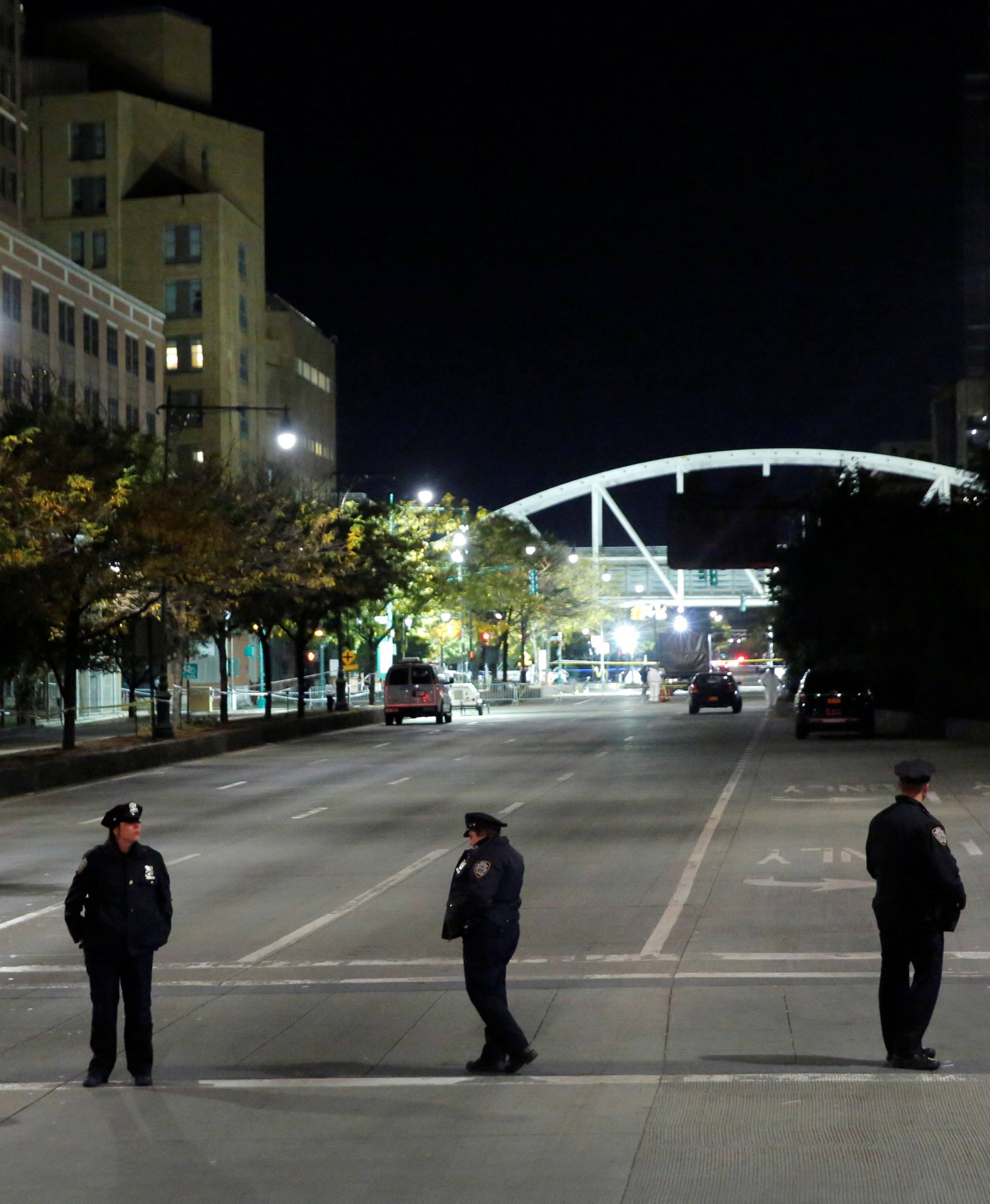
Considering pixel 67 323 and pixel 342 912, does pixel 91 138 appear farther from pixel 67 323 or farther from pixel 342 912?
pixel 342 912

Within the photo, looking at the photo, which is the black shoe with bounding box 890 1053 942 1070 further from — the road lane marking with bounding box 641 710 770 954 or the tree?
the tree

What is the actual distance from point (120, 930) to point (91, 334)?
70050 mm

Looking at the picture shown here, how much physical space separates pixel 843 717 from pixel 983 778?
14.0 m

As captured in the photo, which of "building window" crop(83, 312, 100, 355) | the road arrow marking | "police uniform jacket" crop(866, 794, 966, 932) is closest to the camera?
"police uniform jacket" crop(866, 794, 966, 932)

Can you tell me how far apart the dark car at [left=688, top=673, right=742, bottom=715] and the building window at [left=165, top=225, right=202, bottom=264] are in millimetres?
45612

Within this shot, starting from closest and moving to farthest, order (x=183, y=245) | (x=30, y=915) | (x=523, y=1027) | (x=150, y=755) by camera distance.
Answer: (x=523, y=1027), (x=30, y=915), (x=150, y=755), (x=183, y=245)

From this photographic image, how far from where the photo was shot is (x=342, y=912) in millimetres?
15961

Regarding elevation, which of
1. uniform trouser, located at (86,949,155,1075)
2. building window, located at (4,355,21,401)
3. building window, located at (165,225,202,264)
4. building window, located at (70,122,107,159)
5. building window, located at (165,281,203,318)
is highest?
building window, located at (70,122,107,159)

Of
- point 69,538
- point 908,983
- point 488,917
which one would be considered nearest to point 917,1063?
point 908,983

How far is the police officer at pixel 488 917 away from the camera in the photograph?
8.95 m

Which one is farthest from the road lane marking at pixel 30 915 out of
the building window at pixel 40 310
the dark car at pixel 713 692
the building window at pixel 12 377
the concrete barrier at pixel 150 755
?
the building window at pixel 40 310

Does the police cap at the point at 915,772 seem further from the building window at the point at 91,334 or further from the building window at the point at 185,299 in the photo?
the building window at the point at 185,299

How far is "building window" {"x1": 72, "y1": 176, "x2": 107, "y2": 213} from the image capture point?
322 feet

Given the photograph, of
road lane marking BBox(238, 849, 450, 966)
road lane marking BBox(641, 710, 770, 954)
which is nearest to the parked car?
road lane marking BBox(641, 710, 770, 954)
